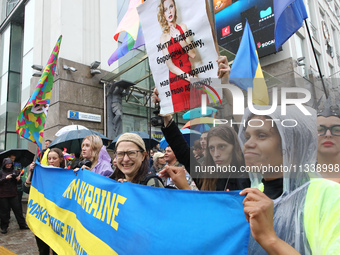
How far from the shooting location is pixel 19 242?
494cm

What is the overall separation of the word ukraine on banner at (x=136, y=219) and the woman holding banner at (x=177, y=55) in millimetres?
881

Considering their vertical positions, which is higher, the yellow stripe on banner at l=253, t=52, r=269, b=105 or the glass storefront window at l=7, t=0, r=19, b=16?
the glass storefront window at l=7, t=0, r=19, b=16

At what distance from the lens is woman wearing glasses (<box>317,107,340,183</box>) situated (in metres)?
1.21

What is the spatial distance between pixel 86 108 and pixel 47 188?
7.03 meters

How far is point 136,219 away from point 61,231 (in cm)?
138

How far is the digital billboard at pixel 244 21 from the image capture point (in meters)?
12.4

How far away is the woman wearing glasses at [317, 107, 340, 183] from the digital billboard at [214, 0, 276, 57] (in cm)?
1182

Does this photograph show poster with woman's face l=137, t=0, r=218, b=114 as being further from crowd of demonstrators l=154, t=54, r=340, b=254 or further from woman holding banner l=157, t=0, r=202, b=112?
crowd of demonstrators l=154, t=54, r=340, b=254

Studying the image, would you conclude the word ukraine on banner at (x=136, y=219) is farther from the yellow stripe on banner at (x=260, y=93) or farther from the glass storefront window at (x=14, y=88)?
the glass storefront window at (x=14, y=88)

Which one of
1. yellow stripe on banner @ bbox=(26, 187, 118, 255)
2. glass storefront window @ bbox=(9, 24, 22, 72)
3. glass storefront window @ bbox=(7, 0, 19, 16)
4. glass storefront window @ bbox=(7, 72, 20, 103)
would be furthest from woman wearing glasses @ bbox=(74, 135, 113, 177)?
glass storefront window @ bbox=(7, 0, 19, 16)

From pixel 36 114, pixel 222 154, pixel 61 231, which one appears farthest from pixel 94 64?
pixel 222 154

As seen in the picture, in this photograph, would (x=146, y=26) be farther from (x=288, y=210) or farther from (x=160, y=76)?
(x=288, y=210)

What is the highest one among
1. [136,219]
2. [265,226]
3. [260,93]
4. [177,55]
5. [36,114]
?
[177,55]

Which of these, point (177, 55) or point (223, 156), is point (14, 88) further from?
point (223, 156)
